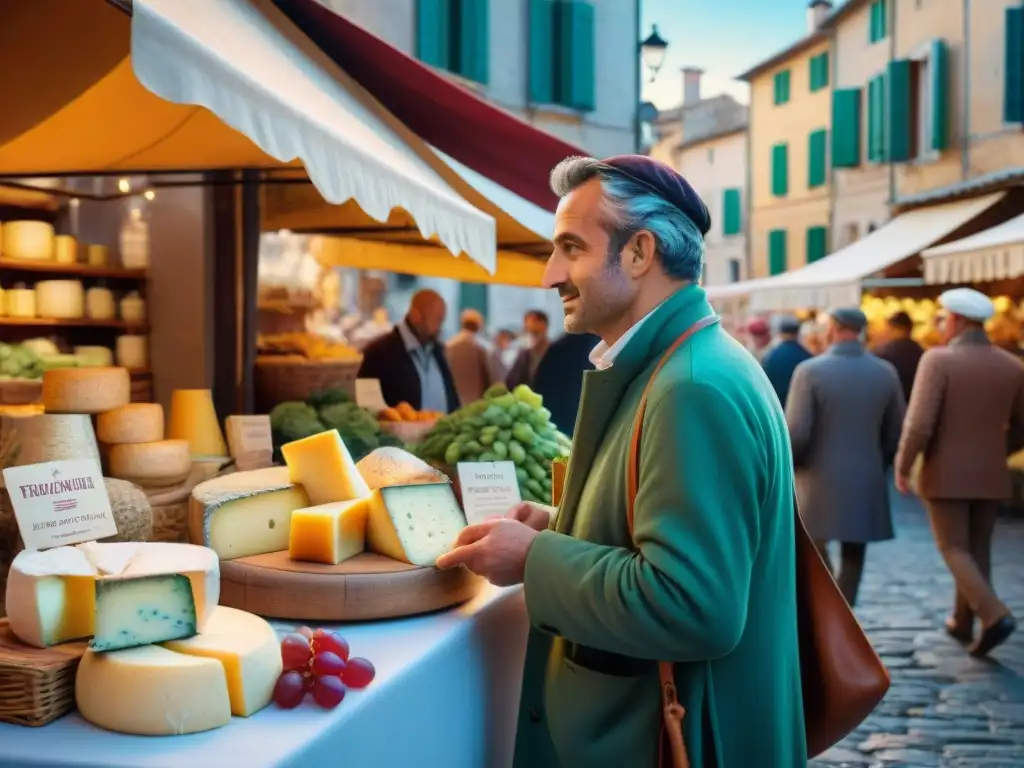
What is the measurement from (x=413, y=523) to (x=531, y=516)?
0.97 feet

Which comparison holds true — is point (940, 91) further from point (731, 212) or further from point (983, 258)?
point (731, 212)

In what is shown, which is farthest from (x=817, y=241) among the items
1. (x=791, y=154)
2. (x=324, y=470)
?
(x=324, y=470)

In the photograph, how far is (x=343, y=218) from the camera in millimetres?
6332

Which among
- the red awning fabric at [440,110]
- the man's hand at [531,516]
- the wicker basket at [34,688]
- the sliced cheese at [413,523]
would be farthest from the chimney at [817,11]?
the wicker basket at [34,688]

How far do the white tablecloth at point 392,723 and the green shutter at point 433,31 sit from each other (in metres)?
12.5

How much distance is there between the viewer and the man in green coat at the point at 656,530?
5.43ft

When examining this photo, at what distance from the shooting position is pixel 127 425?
116 inches

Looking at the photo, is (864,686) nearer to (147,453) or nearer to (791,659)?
(791,659)

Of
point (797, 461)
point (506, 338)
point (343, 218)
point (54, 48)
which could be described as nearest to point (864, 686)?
point (54, 48)

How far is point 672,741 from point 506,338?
47.1 feet

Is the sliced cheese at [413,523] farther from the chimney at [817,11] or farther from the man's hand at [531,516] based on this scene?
the chimney at [817,11]

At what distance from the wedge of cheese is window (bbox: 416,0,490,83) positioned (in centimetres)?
1315

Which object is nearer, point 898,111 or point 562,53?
point 562,53

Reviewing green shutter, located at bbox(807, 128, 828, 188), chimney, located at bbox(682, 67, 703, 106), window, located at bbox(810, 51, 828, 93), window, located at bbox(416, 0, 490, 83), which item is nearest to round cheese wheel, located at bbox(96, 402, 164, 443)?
window, located at bbox(416, 0, 490, 83)
